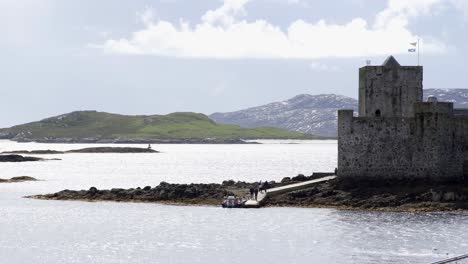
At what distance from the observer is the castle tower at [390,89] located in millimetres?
67750

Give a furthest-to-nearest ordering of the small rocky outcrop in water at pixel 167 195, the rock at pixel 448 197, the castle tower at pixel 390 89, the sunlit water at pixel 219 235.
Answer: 1. the small rocky outcrop in water at pixel 167 195
2. the castle tower at pixel 390 89
3. the rock at pixel 448 197
4. the sunlit water at pixel 219 235

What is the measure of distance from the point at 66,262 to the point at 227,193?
1052 inches

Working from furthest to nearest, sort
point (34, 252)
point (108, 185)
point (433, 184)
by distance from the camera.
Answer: point (108, 185) → point (433, 184) → point (34, 252)

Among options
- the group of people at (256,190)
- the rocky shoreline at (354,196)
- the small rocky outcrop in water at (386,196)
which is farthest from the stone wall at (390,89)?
the group of people at (256,190)

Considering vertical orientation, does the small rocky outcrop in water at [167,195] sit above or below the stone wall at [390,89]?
below

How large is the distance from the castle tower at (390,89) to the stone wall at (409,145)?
296 centimetres

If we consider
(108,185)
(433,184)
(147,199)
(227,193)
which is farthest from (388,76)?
(108,185)

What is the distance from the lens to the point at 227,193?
7144 cm

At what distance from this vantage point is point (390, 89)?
223ft

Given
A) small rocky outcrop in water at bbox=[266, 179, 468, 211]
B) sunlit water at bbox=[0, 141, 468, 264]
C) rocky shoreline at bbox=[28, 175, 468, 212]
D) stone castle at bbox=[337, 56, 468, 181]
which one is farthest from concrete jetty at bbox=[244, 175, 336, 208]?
stone castle at bbox=[337, 56, 468, 181]

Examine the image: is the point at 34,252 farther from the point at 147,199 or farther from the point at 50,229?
the point at 147,199

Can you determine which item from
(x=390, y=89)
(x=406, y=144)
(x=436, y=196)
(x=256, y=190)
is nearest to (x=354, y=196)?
(x=406, y=144)

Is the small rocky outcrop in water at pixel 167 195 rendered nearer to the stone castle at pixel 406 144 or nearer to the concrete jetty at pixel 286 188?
the concrete jetty at pixel 286 188

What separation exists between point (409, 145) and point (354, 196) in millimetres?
4962
